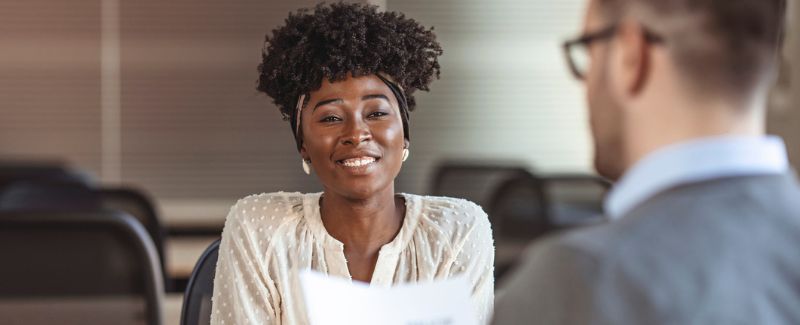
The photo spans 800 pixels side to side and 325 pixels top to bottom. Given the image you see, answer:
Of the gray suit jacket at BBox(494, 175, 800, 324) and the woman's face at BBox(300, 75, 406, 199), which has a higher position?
the gray suit jacket at BBox(494, 175, 800, 324)

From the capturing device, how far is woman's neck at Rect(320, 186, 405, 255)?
1.58 meters

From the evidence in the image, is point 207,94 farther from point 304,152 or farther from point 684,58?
point 684,58

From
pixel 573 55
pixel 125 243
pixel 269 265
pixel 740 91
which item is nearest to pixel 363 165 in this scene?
pixel 269 265

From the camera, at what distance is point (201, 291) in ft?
5.40

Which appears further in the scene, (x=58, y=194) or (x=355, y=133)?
(x=58, y=194)

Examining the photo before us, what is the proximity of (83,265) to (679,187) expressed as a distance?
1546 mm

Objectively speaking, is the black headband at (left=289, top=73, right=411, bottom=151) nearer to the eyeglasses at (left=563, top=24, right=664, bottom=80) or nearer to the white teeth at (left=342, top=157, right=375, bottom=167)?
the white teeth at (left=342, top=157, right=375, bottom=167)

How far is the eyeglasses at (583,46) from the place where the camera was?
0.74m

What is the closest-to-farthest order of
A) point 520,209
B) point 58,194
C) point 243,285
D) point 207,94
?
1. point 243,285
2. point 58,194
3. point 520,209
4. point 207,94

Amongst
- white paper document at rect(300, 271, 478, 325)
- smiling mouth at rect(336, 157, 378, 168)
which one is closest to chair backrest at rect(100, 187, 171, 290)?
smiling mouth at rect(336, 157, 378, 168)

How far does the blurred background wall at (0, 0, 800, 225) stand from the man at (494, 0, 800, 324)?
178 inches

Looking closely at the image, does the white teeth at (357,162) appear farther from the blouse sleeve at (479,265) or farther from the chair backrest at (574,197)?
the chair backrest at (574,197)

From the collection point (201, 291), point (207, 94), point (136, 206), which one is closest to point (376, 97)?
point (201, 291)

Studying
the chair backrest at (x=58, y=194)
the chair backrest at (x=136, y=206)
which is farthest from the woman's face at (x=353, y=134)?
the chair backrest at (x=58, y=194)
